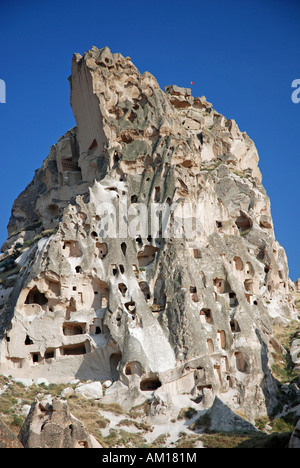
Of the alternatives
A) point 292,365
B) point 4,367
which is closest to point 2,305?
point 4,367

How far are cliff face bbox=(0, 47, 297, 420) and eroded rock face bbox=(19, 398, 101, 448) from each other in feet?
36.9

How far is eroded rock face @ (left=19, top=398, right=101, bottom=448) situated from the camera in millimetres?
35875

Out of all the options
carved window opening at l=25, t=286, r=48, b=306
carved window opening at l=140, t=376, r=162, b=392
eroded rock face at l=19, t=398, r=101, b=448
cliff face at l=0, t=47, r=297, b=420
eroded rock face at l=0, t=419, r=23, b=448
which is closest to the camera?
eroded rock face at l=0, t=419, r=23, b=448

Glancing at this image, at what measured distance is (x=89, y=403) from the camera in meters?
47.0

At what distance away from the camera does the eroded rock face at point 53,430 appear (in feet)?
118

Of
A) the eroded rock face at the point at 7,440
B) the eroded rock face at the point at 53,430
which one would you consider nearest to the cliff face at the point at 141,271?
the eroded rock face at the point at 53,430

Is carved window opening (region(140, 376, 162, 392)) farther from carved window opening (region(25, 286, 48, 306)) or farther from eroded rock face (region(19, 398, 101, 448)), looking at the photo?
eroded rock face (region(19, 398, 101, 448))

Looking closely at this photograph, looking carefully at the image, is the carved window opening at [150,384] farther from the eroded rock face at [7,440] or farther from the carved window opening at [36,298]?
the eroded rock face at [7,440]

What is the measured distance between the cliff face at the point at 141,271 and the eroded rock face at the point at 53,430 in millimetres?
11254

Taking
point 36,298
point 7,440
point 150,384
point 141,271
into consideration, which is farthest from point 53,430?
point 141,271

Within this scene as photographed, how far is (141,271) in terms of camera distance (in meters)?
56.0

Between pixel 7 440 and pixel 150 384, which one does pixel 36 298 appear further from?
pixel 7 440

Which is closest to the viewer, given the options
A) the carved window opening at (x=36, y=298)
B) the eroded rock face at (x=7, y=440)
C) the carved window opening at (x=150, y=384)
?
the eroded rock face at (x=7, y=440)

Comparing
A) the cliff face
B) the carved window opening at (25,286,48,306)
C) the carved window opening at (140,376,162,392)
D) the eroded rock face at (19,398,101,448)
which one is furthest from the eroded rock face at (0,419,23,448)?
the carved window opening at (25,286,48,306)
